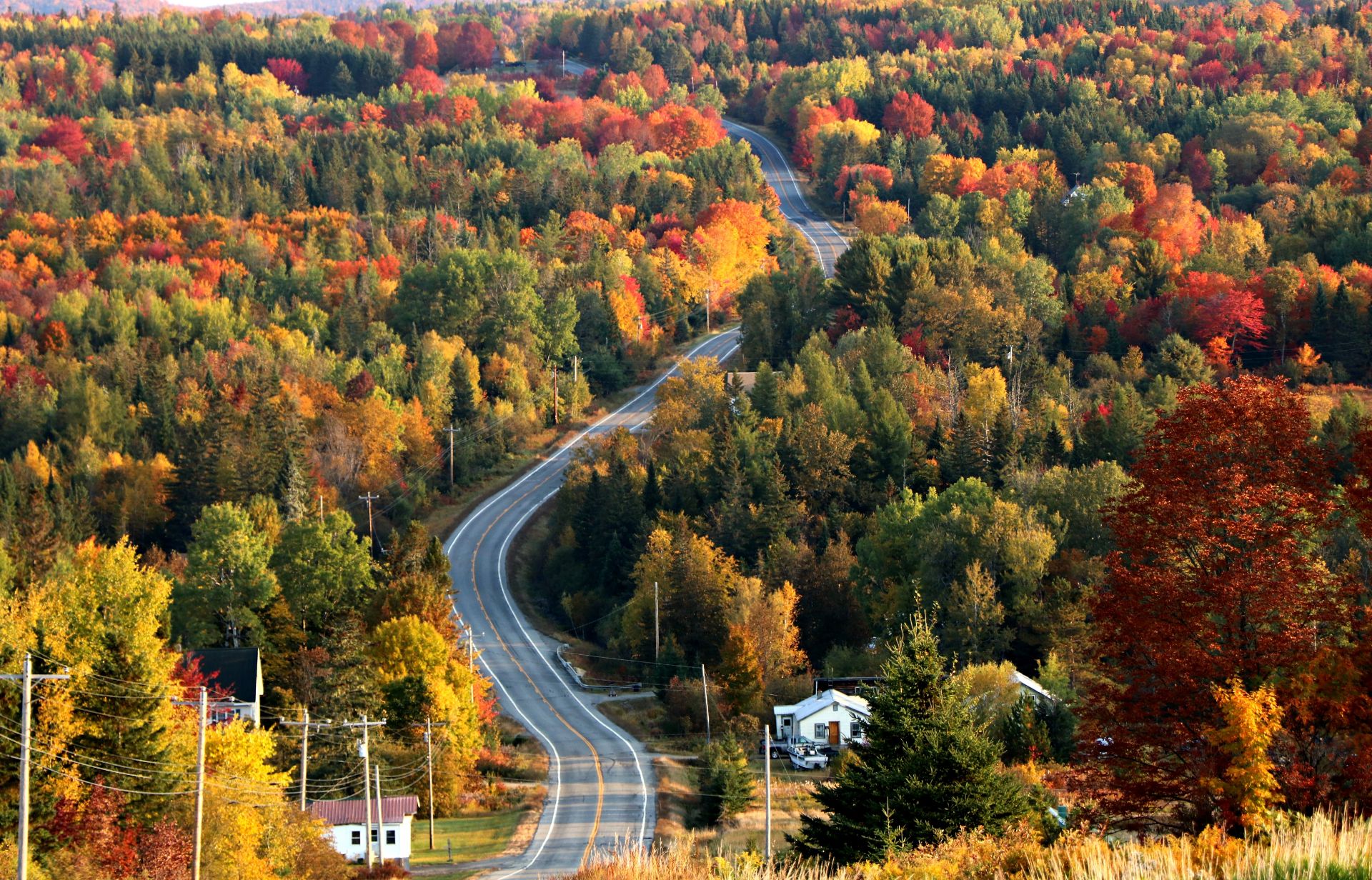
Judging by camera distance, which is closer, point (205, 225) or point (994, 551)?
point (994, 551)

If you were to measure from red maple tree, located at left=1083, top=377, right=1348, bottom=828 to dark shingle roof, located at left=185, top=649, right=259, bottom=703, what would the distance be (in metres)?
44.9

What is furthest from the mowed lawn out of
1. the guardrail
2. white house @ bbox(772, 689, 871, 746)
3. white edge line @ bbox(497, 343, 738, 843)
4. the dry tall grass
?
the dry tall grass

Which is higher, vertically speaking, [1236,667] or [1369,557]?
[1369,557]

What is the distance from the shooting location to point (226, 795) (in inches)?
1639

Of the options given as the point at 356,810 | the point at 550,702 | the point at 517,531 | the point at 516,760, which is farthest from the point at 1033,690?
the point at 517,531

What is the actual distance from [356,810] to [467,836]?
4.52m

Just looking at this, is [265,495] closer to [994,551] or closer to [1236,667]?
[994,551]

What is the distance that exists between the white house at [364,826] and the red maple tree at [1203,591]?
34.3 metres

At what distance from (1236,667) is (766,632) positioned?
48.2m

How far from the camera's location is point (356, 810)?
53.6 meters

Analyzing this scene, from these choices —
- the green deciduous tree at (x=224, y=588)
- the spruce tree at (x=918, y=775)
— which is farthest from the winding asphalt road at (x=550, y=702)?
the green deciduous tree at (x=224, y=588)

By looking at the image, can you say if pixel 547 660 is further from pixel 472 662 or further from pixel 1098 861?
pixel 1098 861

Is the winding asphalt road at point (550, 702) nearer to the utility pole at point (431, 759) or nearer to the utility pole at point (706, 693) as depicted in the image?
the utility pole at point (706, 693)

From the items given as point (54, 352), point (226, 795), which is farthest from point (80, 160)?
point (226, 795)
